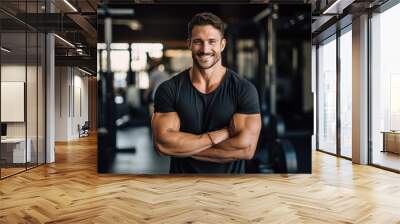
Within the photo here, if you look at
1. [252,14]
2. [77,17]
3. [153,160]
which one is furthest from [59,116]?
[252,14]

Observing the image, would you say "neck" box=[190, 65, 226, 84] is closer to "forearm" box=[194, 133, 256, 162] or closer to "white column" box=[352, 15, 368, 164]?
"forearm" box=[194, 133, 256, 162]

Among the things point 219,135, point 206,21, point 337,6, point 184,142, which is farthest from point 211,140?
point 337,6

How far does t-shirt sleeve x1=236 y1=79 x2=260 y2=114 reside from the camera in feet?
19.5

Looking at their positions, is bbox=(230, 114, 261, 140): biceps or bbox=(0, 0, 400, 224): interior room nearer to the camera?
bbox=(0, 0, 400, 224): interior room

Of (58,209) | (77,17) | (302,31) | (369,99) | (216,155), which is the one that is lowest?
(58,209)

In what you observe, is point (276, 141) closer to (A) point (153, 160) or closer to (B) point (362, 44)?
(A) point (153, 160)

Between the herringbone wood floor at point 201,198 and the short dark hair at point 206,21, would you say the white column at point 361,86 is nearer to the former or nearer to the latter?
the herringbone wood floor at point 201,198

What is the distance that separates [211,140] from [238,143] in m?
0.42

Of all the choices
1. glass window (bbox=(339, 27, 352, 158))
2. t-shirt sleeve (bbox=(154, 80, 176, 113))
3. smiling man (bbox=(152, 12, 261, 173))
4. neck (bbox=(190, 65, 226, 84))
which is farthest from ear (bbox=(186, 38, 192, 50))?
glass window (bbox=(339, 27, 352, 158))

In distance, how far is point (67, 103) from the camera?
48.4 ft

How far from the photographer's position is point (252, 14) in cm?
607

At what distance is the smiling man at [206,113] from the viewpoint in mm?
5859

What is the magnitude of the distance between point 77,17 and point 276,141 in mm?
4566

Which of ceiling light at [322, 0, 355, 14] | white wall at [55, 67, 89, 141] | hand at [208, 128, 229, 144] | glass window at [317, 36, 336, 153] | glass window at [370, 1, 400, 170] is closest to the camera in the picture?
hand at [208, 128, 229, 144]
